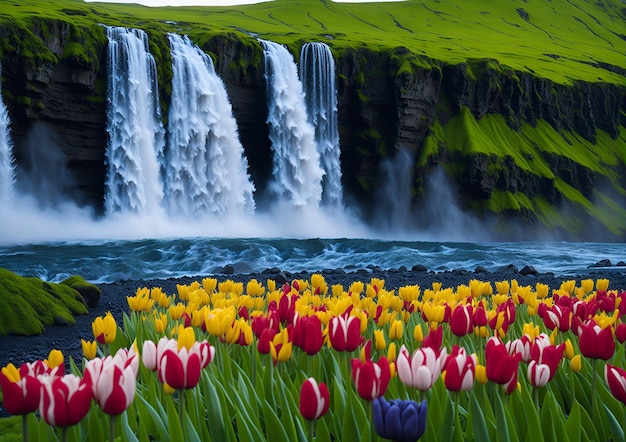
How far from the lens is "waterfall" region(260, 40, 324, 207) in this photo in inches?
2079

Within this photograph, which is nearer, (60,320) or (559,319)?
(559,319)

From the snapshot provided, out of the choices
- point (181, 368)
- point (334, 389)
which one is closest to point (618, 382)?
point (334, 389)

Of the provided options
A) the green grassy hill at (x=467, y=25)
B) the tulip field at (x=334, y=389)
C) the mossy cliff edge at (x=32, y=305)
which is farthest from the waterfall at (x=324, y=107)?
the tulip field at (x=334, y=389)

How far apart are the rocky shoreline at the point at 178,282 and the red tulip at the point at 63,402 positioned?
775 centimetres

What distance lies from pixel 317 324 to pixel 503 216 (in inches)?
2731

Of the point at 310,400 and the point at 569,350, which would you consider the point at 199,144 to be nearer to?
the point at 569,350

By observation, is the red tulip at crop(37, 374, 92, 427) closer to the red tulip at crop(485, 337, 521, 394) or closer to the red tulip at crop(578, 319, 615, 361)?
the red tulip at crop(485, 337, 521, 394)

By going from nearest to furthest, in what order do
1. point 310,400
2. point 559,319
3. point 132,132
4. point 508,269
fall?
1. point 310,400
2. point 559,319
3. point 508,269
4. point 132,132

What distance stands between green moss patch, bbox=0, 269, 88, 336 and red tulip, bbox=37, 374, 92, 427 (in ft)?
35.4

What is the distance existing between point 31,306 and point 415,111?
57910 mm

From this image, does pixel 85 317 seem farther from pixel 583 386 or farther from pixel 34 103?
pixel 34 103

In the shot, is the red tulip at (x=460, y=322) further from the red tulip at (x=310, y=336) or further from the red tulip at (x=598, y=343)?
the red tulip at (x=310, y=336)

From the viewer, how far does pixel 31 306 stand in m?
12.6

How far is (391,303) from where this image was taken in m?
5.71
